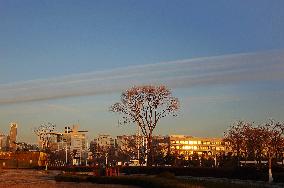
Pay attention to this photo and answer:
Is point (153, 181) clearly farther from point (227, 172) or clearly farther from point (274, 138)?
point (274, 138)

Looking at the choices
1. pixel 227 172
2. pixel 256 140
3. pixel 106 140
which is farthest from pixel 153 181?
pixel 106 140

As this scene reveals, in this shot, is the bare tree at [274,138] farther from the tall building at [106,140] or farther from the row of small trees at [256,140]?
the tall building at [106,140]

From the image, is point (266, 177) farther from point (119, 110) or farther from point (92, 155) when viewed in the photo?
point (92, 155)

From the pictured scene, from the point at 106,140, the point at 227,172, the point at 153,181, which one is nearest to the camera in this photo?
the point at 153,181

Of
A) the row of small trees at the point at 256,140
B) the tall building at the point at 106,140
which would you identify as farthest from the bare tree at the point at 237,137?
the tall building at the point at 106,140

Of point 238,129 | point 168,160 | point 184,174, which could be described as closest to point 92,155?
point 168,160

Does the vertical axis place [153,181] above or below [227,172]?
below

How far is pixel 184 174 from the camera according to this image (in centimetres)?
5066

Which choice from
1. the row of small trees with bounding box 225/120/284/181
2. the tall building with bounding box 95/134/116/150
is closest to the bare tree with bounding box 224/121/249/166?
the row of small trees with bounding box 225/120/284/181

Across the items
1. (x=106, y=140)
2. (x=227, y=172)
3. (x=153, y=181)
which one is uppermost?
(x=106, y=140)

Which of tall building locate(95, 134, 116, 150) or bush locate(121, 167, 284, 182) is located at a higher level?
tall building locate(95, 134, 116, 150)

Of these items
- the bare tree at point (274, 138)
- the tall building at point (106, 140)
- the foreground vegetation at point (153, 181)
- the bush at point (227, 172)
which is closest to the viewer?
the foreground vegetation at point (153, 181)

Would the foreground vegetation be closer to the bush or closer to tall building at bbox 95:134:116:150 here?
the bush

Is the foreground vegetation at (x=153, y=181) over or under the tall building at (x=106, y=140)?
under
